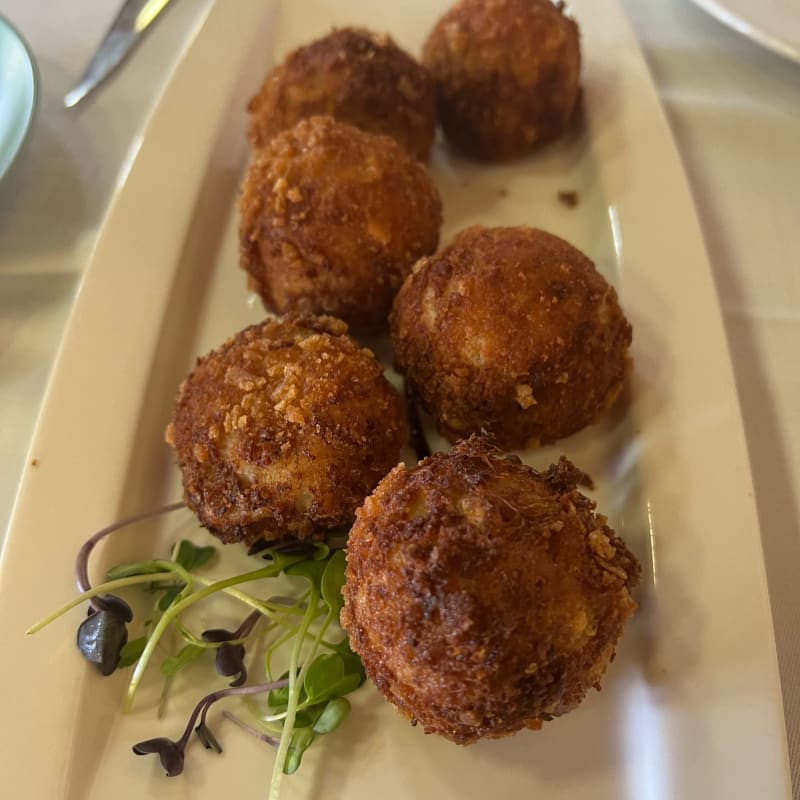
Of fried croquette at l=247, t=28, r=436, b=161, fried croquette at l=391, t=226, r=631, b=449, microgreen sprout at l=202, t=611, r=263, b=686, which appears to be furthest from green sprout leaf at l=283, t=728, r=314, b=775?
fried croquette at l=247, t=28, r=436, b=161

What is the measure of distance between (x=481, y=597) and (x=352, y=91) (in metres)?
1.12

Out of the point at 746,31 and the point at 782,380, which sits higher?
the point at 746,31

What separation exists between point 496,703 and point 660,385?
2.05 ft

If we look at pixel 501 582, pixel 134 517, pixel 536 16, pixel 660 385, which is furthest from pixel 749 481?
pixel 536 16

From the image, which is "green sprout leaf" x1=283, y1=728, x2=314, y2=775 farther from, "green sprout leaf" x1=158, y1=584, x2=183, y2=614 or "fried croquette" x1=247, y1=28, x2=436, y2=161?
"fried croquette" x1=247, y1=28, x2=436, y2=161

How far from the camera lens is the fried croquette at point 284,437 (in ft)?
3.78

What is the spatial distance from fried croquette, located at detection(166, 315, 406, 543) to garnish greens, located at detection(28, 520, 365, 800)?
8cm

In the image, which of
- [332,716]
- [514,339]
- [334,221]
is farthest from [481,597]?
[334,221]

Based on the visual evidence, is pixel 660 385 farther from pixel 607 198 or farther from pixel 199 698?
pixel 199 698

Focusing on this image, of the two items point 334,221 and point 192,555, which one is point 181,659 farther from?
point 334,221

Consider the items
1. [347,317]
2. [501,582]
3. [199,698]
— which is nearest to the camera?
[501,582]

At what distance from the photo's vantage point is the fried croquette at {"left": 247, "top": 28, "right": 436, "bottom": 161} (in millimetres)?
1584

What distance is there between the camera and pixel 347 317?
4.67 ft

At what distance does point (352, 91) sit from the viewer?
1580 millimetres
